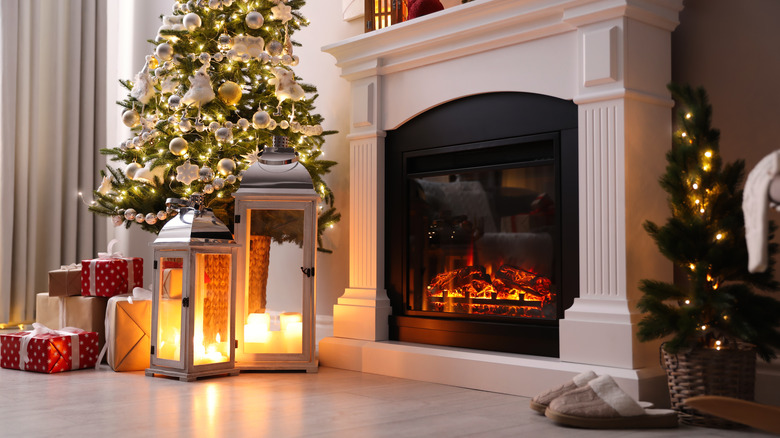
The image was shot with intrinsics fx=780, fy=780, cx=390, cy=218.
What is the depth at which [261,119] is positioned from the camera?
3.82m

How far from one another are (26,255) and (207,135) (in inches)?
87.2

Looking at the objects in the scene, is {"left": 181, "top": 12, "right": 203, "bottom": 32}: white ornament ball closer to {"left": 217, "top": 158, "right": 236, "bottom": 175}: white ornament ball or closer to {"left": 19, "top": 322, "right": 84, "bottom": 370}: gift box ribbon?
{"left": 217, "top": 158, "right": 236, "bottom": 175}: white ornament ball

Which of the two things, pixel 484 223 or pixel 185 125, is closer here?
pixel 484 223

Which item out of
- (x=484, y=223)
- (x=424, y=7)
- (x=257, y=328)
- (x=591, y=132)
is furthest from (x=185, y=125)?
(x=591, y=132)

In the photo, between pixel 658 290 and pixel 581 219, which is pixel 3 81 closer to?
pixel 581 219

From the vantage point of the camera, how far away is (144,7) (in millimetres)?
6039

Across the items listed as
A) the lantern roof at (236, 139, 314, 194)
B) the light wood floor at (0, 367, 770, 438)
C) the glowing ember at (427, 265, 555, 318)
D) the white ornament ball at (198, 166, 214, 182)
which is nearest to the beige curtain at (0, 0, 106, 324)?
the light wood floor at (0, 367, 770, 438)

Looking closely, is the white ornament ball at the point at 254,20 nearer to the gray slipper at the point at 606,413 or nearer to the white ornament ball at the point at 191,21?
the white ornament ball at the point at 191,21

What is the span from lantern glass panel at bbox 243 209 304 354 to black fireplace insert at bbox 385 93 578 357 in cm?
50

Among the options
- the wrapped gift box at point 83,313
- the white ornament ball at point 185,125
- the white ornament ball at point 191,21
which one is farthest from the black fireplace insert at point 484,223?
the wrapped gift box at point 83,313

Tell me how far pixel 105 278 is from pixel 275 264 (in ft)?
2.87

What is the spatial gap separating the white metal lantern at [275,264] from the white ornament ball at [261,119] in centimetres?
18

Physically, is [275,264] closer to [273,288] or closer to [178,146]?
[273,288]

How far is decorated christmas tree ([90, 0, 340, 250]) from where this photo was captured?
12.6 feet
